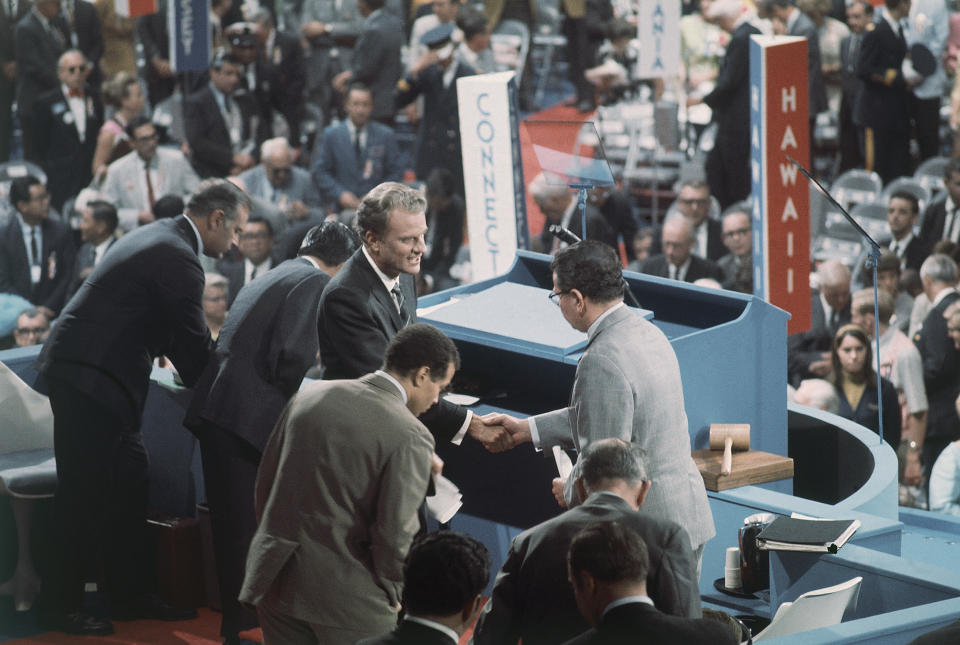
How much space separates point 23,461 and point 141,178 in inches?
221

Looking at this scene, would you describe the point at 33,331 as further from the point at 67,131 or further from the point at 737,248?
the point at 737,248

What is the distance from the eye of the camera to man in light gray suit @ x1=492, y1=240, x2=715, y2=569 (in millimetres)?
4086

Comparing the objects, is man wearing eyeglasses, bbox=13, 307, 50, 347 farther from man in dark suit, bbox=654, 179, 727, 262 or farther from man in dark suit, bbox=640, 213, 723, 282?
man in dark suit, bbox=654, 179, 727, 262

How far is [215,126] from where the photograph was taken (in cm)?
1199

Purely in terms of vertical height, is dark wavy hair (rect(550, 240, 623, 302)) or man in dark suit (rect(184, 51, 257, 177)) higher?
dark wavy hair (rect(550, 240, 623, 302))

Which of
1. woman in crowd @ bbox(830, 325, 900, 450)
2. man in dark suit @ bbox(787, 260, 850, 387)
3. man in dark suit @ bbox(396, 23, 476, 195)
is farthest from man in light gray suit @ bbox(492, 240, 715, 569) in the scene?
man in dark suit @ bbox(396, 23, 476, 195)

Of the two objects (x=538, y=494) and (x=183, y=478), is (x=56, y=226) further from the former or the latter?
(x=538, y=494)

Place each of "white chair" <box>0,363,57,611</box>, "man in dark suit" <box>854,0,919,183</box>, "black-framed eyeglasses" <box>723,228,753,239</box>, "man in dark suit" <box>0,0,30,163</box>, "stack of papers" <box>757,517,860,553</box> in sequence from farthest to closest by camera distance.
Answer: "man in dark suit" <box>0,0,30,163</box> → "man in dark suit" <box>854,0,919,183</box> → "black-framed eyeglasses" <box>723,228,753,239</box> → "white chair" <box>0,363,57,611</box> → "stack of papers" <box>757,517,860,553</box>

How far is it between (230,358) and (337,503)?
156 cm

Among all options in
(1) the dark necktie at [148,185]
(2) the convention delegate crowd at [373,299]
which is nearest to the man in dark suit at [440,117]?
(2) the convention delegate crowd at [373,299]

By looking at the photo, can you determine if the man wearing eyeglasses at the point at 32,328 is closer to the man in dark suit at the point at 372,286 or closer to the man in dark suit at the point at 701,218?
the man in dark suit at the point at 701,218

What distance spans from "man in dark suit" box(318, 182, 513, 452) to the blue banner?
23.8ft

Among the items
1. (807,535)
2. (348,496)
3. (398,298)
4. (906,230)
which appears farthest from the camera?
(906,230)

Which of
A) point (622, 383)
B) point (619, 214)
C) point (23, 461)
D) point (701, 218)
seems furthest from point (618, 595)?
point (619, 214)
